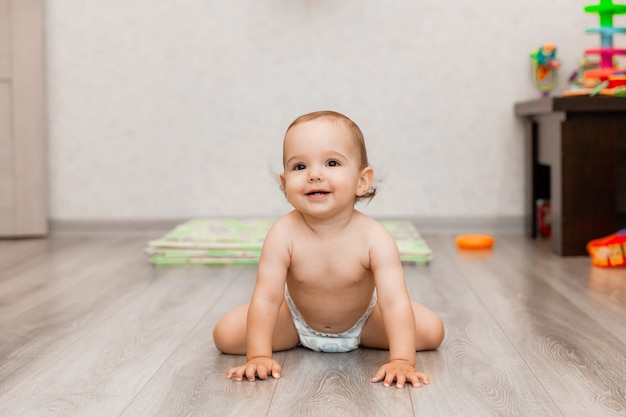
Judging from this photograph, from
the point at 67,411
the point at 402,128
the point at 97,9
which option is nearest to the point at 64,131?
the point at 97,9

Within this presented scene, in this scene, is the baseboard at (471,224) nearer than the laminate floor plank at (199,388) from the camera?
No

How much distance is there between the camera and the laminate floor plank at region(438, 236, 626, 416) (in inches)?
49.8

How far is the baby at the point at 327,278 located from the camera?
139 cm

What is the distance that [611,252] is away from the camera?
2363 mm

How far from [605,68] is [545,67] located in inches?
14.3

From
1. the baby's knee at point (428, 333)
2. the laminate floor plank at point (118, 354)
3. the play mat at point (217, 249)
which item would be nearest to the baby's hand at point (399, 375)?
the baby's knee at point (428, 333)

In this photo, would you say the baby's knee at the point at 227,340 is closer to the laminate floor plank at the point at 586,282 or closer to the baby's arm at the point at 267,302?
the baby's arm at the point at 267,302

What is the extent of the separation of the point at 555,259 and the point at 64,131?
1.71 m

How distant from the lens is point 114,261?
8.27 ft

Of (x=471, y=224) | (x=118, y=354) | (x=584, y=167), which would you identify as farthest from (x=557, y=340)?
(x=471, y=224)

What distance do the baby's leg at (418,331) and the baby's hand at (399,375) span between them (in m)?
0.15

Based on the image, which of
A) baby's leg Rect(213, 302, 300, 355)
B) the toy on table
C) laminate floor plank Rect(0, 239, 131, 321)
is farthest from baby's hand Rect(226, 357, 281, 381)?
the toy on table

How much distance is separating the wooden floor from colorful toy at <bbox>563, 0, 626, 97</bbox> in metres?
0.49

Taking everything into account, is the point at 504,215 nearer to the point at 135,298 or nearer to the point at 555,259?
the point at 555,259
